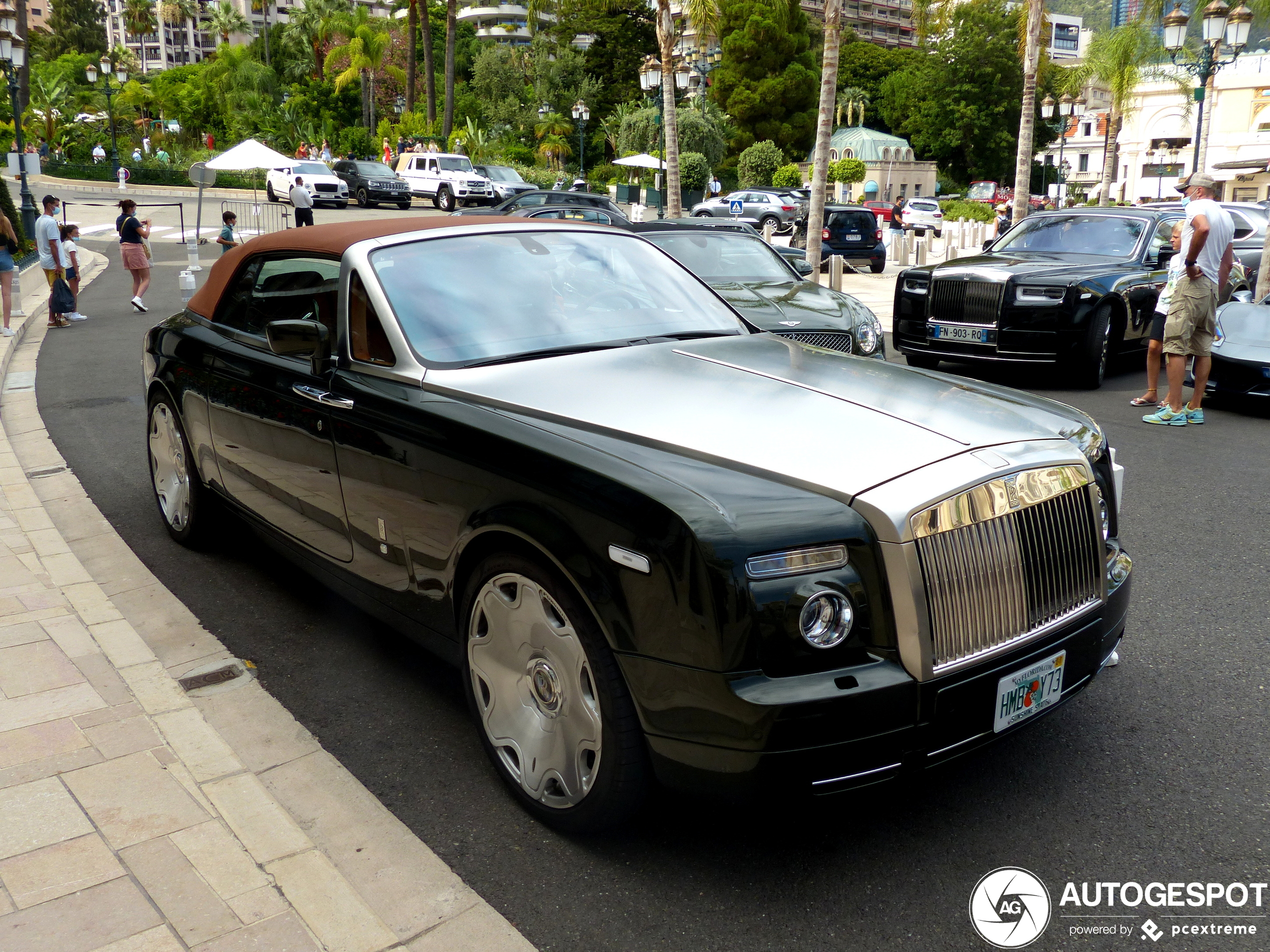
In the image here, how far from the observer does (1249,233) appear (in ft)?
58.4

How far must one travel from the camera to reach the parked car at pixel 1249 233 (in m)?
16.3

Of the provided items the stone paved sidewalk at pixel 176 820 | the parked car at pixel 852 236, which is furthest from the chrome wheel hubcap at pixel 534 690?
the parked car at pixel 852 236

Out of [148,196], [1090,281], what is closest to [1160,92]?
[148,196]

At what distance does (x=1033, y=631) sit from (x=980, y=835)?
63 cm

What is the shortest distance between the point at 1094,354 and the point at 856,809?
8676mm

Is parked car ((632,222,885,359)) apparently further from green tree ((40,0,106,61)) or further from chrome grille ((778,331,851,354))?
green tree ((40,0,106,61))

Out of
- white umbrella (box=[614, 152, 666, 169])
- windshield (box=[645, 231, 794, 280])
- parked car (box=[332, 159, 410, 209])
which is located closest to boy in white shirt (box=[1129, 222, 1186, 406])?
windshield (box=[645, 231, 794, 280])

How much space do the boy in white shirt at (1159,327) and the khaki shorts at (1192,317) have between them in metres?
0.11

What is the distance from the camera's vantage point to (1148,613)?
4820 millimetres

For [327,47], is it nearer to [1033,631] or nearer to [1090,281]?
[1090,281]

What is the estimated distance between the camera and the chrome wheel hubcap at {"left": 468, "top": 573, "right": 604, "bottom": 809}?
118 inches

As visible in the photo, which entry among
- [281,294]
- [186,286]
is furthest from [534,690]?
[186,286]

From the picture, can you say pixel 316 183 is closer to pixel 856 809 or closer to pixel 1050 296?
pixel 1050 296

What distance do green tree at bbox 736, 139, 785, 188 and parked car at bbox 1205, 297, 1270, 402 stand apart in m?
53.0
